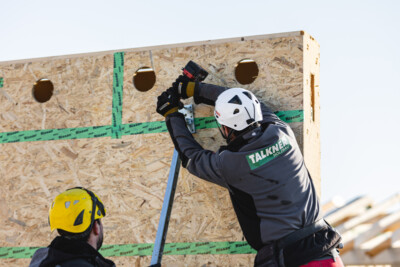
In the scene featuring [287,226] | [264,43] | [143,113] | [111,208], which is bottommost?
[287,226]

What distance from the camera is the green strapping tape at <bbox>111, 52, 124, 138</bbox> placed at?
5164 millimetres

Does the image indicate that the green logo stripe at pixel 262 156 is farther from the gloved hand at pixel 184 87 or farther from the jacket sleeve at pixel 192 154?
the gloved hand at pixel 184 87

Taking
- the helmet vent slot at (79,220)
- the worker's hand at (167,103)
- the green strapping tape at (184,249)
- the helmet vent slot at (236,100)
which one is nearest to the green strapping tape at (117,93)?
the worker's hand at (167,103)

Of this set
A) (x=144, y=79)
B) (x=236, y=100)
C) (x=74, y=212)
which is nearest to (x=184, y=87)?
(x=236, y=100)

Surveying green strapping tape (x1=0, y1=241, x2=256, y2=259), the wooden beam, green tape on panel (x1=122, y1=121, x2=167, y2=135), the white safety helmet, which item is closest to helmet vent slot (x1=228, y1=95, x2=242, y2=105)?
the white safety helmet

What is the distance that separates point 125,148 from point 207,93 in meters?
1.00

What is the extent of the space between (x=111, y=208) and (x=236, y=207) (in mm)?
1353

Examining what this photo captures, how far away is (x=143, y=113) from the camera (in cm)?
511

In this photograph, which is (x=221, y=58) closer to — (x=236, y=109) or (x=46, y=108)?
(x=236, y=109)

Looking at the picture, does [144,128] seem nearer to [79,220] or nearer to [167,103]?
[167,103]

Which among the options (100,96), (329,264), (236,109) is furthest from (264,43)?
(329,264)

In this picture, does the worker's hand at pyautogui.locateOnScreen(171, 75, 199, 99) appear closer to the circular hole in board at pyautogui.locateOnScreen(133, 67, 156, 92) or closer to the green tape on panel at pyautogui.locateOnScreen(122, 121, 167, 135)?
the green tape on panel at pyautogui.locateOnScreen(122, 121, 167, 135)

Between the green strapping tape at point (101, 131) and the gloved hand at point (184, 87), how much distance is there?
0.33 m

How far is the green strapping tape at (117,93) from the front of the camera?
5164 millimetres
